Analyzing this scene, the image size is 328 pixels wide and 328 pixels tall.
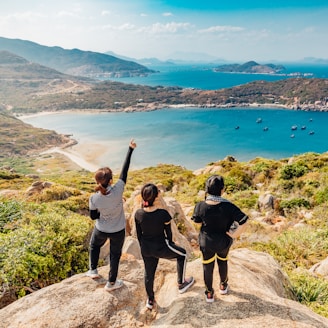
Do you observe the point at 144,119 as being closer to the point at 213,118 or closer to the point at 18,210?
the point at 213,118

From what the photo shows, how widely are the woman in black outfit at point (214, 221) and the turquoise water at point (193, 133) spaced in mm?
71606

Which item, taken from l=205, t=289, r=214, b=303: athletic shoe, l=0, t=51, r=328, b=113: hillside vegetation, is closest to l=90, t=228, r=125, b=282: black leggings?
l=205, t=289, r=214, b=303: athletic shoe

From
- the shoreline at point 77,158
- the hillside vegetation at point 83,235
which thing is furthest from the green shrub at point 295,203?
→ the shoreline at point 77,158

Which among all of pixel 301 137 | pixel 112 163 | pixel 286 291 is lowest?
pixel 112 163

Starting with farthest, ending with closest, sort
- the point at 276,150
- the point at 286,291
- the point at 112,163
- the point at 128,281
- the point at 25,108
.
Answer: the point at 25,108 → the point at 276,150 → the point at 112,163 → the point at 286,291 → the point at 128,281

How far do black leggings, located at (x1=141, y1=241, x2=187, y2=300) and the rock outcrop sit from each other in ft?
1.05

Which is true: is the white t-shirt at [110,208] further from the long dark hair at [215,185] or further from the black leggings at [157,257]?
the long dark hair at [215,185]

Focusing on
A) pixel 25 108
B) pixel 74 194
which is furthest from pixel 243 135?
pixel 25 108

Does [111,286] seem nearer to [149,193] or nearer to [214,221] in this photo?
[149,193]

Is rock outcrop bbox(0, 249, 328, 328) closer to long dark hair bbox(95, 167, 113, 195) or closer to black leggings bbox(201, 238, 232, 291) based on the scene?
black leggings bbox(201, 238, 232, 291)

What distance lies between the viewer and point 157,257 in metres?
4.57

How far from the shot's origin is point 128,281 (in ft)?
17.3

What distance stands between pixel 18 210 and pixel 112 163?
233 ft

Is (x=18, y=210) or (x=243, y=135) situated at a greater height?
(x=18, y=210)
